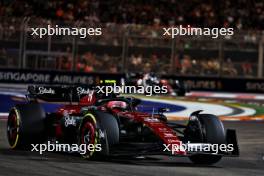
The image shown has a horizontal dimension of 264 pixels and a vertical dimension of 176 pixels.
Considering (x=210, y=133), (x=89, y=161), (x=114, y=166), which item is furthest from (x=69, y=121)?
(x=210, y=133)

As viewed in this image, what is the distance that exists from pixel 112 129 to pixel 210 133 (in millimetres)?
1334

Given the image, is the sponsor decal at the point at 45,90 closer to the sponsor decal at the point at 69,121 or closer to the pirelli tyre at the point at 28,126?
the pirelli tyre at the point at 28,126

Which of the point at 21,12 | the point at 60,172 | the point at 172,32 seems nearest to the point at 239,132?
the point at 60,172

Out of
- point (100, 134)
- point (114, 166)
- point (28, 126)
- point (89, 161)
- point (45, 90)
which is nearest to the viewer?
point (114, 166)

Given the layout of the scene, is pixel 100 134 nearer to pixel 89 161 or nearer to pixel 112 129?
pixel 112 129

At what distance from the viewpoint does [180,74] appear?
32.1m

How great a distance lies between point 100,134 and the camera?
10289 millimetres

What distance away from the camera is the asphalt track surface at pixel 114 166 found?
957 cm

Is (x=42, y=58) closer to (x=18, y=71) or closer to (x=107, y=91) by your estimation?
(x=18, y=71)

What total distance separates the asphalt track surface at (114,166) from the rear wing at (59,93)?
0.96 metres

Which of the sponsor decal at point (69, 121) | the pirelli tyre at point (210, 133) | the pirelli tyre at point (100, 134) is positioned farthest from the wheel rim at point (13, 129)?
the pirelli tyre at point (210, 133)

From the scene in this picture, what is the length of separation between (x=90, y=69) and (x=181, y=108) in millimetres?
8902

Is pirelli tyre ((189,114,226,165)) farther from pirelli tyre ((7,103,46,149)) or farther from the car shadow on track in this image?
pirelli tyre ((7,103,46,149))

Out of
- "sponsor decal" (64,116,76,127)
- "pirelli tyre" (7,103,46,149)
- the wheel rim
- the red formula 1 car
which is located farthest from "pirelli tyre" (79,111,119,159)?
the wheel rim
